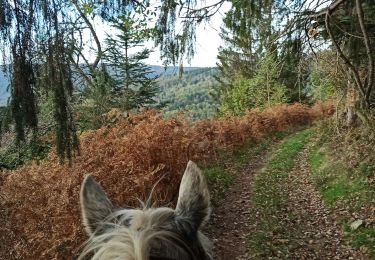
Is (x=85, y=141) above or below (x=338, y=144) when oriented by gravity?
above

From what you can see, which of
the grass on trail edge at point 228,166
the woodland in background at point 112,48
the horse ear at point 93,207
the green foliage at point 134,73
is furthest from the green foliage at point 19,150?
the green foliage at point 134,73

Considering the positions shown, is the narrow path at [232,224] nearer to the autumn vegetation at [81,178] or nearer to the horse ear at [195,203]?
the autumn vegetation at [81,178]

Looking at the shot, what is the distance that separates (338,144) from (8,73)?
13014mm

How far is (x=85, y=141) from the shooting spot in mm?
7402

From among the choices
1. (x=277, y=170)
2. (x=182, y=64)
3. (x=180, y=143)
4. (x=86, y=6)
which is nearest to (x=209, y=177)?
(x=180, y=143)

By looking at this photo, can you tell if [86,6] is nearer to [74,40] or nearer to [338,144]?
[74,40]

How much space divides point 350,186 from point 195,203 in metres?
9.43

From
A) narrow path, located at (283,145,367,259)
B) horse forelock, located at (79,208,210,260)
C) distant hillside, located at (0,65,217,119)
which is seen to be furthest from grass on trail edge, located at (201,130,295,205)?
horse forelock, located at (79,208,210,260)

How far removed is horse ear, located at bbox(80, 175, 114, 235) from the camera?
1744 mm

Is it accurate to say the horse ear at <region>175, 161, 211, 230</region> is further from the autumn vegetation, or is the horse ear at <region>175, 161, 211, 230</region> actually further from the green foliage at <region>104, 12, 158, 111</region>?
the green foliage at <region>104, 12, 158, 111</region>

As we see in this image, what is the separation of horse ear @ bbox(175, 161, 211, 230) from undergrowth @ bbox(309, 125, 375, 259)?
616 centimetres

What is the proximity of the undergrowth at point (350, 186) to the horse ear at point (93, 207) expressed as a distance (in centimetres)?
631

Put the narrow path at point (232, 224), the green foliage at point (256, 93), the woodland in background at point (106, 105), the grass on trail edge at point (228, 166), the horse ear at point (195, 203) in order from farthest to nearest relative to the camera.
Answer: the green foliage at point (256, 93), the grass on trail edge at point (228, 166), the narrow path at point (232, 224), the woodland in background at point (106, 105), the horse ear at point (195, 203)

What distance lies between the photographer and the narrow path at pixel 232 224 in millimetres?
7293
